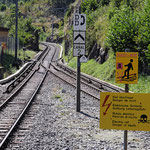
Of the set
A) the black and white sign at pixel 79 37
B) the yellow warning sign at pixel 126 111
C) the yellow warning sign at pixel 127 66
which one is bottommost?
the yellow warning sign at pixel 126 111

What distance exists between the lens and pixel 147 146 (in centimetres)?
762

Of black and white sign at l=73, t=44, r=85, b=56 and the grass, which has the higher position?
black and white sign at l=73, t=44, r=85, b=56

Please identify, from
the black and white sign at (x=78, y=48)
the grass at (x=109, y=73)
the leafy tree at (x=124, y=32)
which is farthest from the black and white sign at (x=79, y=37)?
the leafy tree at (x=124, y=32)

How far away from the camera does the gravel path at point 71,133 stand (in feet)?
25.1

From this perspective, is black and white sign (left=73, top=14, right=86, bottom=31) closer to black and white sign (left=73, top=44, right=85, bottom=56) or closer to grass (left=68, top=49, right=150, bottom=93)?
black and white sign (left=73, top=44, right=85, bottom=56)

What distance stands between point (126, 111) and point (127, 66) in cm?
97

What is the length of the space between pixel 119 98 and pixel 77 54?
7.35 meters

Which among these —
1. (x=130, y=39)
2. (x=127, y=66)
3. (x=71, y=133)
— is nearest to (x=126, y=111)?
(x=127, y=66)

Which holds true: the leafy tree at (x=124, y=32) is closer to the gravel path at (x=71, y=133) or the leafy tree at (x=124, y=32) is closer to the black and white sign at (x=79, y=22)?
the black and white sign at (x=79, y=22)

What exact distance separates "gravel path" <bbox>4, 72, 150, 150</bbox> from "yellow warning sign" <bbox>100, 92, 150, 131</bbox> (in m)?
2.53

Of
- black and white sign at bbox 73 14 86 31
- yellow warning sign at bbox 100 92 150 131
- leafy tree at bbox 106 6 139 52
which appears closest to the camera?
yellow warning sign at bbox 100 92 150 131

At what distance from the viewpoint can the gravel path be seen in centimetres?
766

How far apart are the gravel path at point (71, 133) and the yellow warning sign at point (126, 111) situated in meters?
2.53

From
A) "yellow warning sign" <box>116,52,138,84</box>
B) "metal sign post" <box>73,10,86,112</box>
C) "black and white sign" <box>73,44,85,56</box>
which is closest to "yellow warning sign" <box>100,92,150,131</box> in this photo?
"yellow warning sign" <box>116,52,138,84</box>
